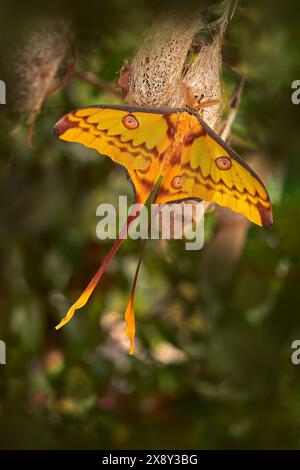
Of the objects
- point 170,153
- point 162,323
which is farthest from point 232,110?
point 162,323

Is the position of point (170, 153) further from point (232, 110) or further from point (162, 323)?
point (162, 323)

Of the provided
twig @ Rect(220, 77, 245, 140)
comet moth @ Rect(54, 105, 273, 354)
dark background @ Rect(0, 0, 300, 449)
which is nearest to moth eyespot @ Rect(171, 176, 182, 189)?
comet moth @ Rect(54, 105, 273, 354)

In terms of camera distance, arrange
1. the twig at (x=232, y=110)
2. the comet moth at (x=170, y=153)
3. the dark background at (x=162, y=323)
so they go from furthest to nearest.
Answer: the dark background at (x=162, y=323) → the twig at (x=232, y=110) → the comet moth at (x=170, y=153)

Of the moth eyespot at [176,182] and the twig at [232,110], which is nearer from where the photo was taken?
the moth eyespot at [176,182]

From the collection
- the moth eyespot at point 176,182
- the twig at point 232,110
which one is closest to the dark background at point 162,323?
the twig at point 232,110

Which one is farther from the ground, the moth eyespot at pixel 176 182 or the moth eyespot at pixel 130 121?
the moth eyespot at pixel 130 121

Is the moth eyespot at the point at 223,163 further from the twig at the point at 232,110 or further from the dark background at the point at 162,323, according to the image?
the dark background at the point at 162,323
